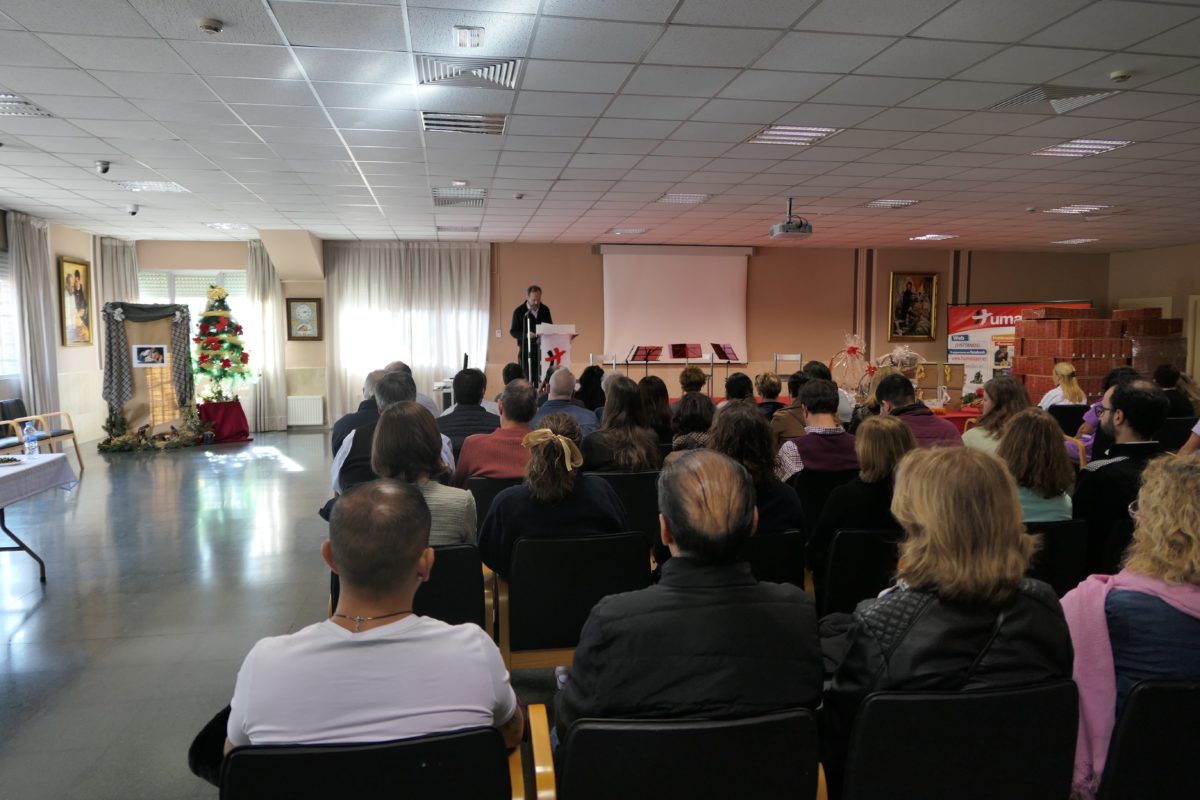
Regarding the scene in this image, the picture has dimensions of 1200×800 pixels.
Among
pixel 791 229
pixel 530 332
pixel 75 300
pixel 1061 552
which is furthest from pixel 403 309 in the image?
pixel 1061 552

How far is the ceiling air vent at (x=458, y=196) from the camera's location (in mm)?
8203

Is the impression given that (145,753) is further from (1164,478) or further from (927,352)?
(927,352)

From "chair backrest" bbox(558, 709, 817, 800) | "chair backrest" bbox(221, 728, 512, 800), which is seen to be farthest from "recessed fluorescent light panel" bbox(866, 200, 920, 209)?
"chair backrest" bbox(221, 728, 512, 800)

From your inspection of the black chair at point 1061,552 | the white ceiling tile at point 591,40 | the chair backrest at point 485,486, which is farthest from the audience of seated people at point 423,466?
the white ceiling tile at point 591,40

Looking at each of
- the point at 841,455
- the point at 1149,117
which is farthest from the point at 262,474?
the point at 1149,117

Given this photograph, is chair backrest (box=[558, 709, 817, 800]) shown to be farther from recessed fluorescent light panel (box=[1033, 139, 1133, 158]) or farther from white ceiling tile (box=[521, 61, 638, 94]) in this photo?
recessed fluorescent light panel (box=[1033, 139, 1133, 158])

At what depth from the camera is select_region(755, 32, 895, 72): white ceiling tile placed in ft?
13.1

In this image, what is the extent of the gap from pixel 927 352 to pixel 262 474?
12.1m

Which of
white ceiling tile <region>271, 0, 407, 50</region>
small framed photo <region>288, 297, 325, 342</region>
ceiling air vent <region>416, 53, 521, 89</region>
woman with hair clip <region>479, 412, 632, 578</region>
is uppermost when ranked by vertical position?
ceiling air vent <region>416, 53, 521, 89</region>

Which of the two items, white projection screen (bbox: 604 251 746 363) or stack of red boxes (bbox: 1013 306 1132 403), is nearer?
stack of red boxes (bbox: 1013 306 1132 403)

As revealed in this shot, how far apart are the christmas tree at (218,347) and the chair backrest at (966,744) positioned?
10.9 m

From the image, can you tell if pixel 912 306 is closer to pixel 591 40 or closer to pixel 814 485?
pixel 591 40

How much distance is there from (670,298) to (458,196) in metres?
5.68

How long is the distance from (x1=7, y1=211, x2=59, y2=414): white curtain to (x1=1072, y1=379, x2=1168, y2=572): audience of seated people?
1085 cm
